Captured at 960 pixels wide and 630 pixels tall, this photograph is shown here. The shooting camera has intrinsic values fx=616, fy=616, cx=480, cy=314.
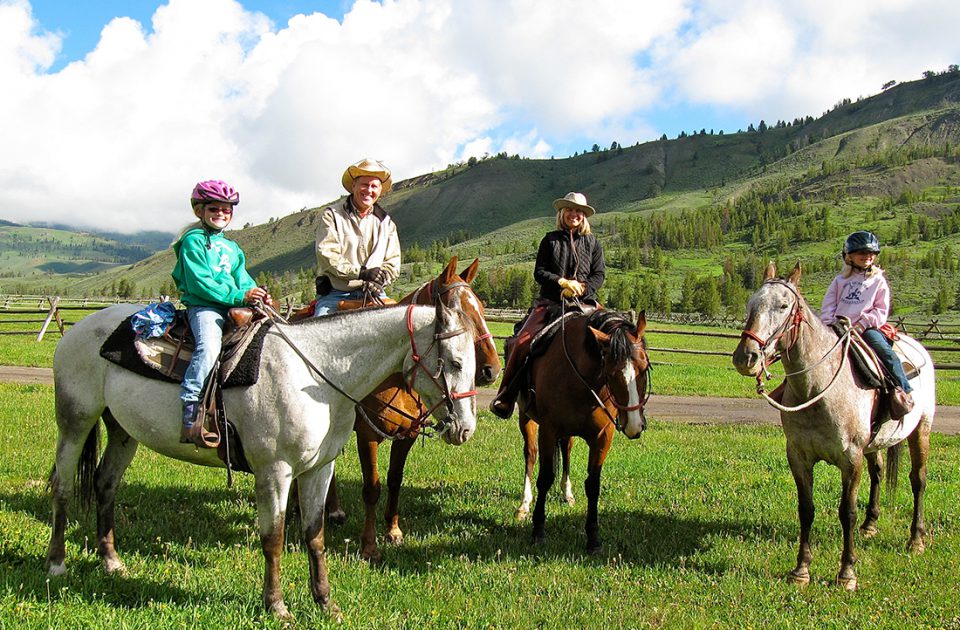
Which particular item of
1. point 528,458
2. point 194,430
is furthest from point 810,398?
point 194,430

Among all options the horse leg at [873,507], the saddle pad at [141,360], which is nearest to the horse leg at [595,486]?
the horse leg at [873,507]

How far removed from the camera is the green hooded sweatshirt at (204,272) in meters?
5.24

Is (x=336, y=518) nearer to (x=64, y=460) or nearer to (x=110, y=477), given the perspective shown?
(x=110, y=477)

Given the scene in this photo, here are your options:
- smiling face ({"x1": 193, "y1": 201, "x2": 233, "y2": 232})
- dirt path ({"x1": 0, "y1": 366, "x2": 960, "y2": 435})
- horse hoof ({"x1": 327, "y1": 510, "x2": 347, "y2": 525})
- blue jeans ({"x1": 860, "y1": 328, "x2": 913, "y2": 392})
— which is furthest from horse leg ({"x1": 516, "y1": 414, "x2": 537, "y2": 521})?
dirt path ({"x1": 0, "y1": 366, "x2": 960, "y2": 435})

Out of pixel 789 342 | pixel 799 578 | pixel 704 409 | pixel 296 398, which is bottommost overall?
pixel 799 578

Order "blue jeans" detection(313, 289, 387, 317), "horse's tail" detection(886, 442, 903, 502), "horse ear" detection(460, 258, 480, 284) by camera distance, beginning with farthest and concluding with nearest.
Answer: "horse's tail" detection(886, 442, 903, 502), "blue jeans" detection(313, 289, 387, 317), "horse ear" detection(460, 258, 480, 284)

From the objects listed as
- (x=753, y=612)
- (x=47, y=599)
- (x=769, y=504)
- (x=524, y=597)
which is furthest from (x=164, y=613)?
(x=769, y=504)

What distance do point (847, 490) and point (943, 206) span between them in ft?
759

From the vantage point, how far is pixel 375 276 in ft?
22.4

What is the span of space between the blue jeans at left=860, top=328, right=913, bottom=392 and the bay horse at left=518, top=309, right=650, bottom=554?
2.55 m

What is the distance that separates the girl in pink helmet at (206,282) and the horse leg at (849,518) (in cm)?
598

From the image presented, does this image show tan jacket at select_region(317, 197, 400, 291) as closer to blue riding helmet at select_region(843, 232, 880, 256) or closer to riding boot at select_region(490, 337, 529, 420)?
riding boot at select_region(490, 337, 529, 420)

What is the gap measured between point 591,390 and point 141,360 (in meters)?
4.63

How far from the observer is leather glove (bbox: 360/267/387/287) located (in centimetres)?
682
